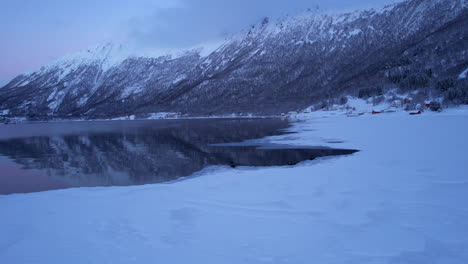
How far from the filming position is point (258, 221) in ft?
22.8

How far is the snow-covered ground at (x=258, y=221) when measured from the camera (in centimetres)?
536

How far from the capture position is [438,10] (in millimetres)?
140625

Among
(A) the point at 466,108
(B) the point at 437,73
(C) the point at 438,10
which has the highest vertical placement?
(C) the point at 438,10

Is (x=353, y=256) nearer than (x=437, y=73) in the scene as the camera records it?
Yes

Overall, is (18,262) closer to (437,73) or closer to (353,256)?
(353,256)

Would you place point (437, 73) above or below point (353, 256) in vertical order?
above

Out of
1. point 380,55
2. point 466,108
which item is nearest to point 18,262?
point 466,108

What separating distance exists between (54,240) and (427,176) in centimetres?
1128

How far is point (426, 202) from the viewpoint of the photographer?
7.39 m

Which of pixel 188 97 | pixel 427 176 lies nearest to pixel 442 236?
pixel 427 176

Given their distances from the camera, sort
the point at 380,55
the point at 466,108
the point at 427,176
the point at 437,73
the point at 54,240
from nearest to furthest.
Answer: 1. the point at 54,240
2. the point at 427,176
3. the point at 466,108
4. the point at 437,73
5. the point at 380,55

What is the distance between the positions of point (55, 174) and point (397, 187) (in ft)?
58.3

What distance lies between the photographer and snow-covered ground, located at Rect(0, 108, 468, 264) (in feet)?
17.6

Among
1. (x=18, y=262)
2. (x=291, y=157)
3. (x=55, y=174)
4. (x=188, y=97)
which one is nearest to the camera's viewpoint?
(x=18, y=262)
